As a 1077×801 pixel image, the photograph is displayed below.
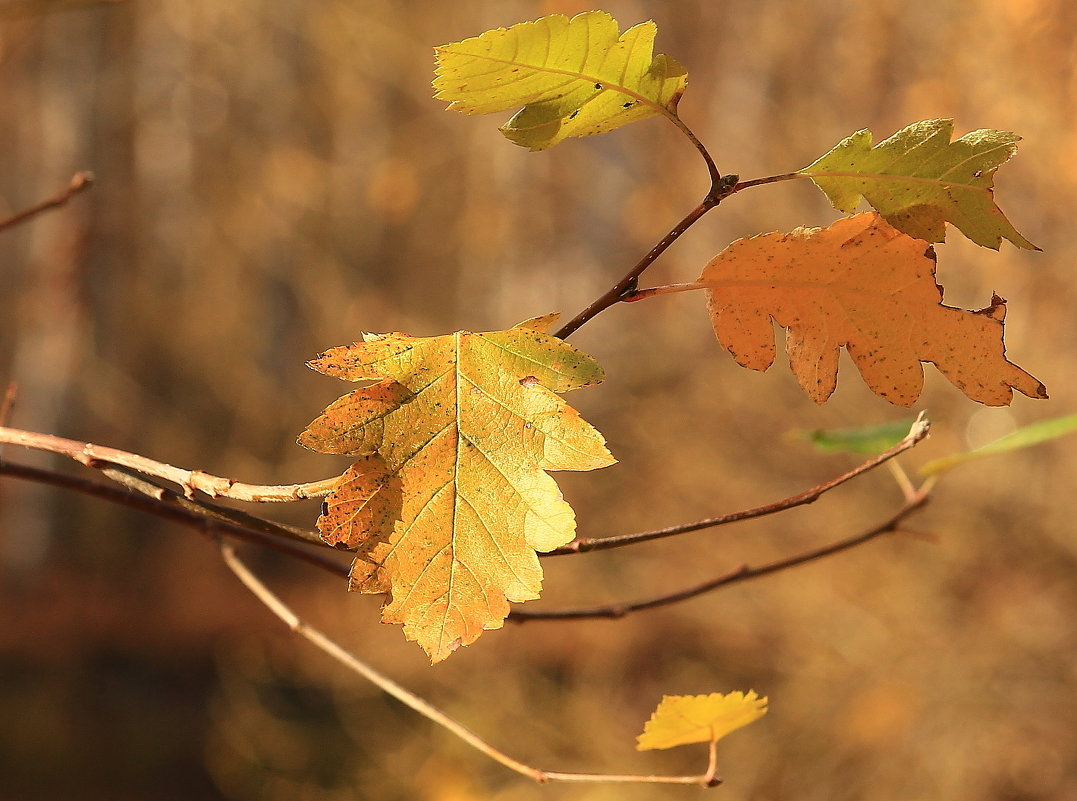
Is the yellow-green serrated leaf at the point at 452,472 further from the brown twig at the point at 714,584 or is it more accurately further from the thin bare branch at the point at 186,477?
the brown twig at the point at 714,584

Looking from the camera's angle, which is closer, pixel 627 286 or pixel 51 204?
pixel 627 286

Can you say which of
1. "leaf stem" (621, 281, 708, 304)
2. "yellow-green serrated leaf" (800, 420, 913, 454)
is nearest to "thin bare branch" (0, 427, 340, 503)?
"leaf stem" (621, 281, 708, 304)

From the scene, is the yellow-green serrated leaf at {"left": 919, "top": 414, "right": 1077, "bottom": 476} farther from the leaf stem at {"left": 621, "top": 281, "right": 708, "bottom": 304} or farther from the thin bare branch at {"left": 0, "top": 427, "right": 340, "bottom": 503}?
the thin bare branch at {"left": 0, "top": 427, "right": 340, "bottom": 503}

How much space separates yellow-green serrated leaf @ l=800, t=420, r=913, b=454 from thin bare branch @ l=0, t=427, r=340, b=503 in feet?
1.38

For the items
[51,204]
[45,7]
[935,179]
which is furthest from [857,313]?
[45,7]

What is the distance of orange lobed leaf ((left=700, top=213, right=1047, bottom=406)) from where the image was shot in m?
0.33

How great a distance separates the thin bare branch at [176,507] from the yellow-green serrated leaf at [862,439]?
0.33 meters

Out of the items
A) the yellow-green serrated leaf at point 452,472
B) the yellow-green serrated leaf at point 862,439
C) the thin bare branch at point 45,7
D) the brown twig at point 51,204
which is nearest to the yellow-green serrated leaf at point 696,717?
the yellow-green serrated leaf at point 452,472

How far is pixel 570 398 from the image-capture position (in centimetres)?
358

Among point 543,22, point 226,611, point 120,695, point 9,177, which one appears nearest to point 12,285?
point 9,177

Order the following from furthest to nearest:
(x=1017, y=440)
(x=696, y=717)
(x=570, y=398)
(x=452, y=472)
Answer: (x=570, y=398), (x=1017, y=440), (x=696, y=717), (x=452, y=472)

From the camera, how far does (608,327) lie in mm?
4297

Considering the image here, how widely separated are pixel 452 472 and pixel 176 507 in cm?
20

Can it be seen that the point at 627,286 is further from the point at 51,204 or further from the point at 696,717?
the point at 51,204
